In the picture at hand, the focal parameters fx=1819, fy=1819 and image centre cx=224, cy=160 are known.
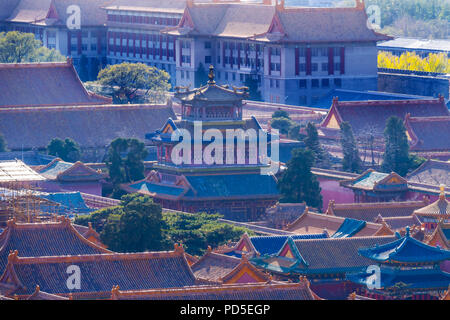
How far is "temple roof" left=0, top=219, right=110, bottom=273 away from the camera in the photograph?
73500mm

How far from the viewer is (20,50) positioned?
165375 mm

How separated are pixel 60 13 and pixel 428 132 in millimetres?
80079

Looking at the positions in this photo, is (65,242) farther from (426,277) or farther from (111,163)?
(111,163)

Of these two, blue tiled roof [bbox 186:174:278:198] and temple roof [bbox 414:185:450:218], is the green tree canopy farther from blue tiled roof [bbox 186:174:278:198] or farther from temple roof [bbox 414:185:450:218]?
temple roof [bbox 414:185:450:218]

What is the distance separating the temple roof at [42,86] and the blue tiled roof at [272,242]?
54240mm

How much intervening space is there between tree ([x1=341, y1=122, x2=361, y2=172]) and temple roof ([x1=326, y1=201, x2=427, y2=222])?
19.1 metres

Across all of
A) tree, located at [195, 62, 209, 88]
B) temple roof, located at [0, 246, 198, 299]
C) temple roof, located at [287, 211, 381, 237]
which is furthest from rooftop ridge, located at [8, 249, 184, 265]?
tree, located at [195, 62, 209, 88]

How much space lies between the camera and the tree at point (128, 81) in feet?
478

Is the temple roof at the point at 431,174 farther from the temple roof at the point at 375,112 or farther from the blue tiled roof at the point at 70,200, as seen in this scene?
the blue tiled roof at the point at 70,200

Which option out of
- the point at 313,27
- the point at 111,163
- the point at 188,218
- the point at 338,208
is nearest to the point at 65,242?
the point at 188,218

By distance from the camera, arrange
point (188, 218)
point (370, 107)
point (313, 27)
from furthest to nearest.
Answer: point (313, 27)
point (370, 107)
point (188, 218)

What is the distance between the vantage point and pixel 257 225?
89.9 meters

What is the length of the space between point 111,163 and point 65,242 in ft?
96.3

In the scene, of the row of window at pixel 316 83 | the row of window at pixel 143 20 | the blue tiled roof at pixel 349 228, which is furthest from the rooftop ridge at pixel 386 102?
the row of window at pixel 143 20
